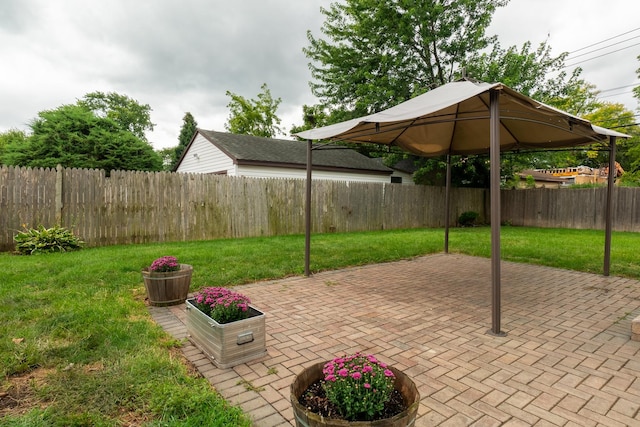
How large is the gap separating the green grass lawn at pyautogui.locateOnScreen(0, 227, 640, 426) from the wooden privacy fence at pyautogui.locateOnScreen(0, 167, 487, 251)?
87cm

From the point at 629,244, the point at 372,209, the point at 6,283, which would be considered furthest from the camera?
the point at 372,209

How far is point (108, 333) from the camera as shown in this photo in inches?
116

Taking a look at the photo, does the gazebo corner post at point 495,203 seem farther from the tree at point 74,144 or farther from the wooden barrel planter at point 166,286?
the tree at point 74,144

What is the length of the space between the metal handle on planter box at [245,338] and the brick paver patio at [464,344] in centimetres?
18

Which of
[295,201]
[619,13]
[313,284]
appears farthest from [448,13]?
[313,284]

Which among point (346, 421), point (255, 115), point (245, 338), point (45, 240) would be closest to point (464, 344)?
point (245, 338)

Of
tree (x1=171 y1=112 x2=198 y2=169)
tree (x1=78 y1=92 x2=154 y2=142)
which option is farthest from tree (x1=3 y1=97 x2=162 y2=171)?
tree (x1=78 y1=92 x2=154 y2=142)

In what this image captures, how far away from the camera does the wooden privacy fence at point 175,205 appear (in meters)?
6.93

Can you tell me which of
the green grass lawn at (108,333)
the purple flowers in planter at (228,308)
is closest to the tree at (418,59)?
the green grass lawn at (108,333)

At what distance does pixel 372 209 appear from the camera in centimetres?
1213

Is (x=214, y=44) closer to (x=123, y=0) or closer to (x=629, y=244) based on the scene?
(x=123, y=0)

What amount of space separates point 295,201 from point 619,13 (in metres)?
14.6

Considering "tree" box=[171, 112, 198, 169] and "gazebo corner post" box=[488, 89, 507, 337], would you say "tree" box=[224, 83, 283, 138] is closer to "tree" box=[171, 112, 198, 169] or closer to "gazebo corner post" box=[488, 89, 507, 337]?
"tree" box=[171, 112, 198, 169]

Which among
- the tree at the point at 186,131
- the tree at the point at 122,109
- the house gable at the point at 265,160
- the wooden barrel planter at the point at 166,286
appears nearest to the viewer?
the wooden barrel planter at the point at 166,286
